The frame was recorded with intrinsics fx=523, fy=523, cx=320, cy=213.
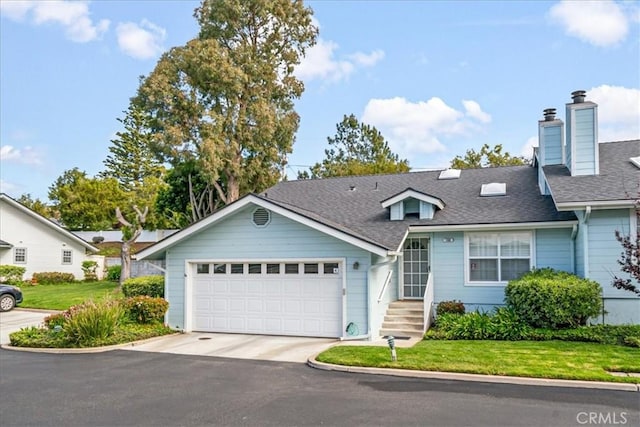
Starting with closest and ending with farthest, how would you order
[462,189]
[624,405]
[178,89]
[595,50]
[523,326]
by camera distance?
1. [624,405]
2. [523,326]
3. [595,50]
4. [462,189]
5. [178,89]

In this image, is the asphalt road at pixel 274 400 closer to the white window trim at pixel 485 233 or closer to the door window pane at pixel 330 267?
the door window pane at pixel 330 267

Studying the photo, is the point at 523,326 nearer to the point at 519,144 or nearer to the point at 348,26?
the point at 348,26

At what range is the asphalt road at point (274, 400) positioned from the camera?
6.82 meters

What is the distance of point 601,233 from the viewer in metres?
12.9

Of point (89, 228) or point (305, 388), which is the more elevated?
point (89, 228)

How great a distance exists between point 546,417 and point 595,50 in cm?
1257

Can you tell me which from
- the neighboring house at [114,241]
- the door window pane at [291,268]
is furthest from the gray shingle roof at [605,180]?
the neighboring house at [114,241]

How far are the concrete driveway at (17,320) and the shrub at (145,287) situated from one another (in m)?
2.89

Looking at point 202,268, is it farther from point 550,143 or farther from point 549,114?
point 549,114

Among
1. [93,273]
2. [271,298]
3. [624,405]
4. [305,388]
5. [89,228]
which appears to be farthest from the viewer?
[89,228]

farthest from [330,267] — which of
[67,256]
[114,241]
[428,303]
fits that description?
[114,241]

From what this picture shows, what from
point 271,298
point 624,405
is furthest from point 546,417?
point 271,298

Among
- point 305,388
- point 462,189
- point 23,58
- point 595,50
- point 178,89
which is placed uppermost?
point 178,89

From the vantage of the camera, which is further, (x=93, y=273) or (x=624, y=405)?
(x=93, y=273)
